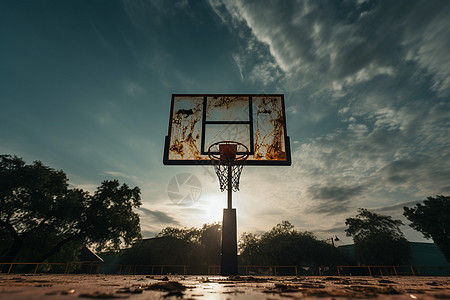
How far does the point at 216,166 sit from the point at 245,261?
29078 mm

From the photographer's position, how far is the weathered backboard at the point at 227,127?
390 inches

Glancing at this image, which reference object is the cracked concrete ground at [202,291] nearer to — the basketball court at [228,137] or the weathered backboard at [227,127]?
the basketball court at [228,137]

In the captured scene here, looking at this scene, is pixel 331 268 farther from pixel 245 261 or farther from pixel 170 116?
pixel 170 116

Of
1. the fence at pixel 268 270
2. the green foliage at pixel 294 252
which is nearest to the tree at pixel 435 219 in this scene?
the green foliage at pixel 294 252

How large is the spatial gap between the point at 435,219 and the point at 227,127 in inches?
1404

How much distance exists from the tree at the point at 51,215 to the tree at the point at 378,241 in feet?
107

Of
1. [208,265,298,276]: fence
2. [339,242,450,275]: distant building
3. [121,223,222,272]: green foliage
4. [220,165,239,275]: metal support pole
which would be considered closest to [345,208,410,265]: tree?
[339,242,450,275]: distant building

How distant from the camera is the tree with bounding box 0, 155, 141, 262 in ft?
63.3

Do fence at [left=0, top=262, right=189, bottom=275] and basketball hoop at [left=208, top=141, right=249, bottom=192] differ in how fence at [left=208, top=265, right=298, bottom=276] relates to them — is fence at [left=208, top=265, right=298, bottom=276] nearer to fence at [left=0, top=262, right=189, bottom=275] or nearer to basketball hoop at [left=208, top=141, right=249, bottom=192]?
fence at [left=0, top=262, right=189, bottom=275]

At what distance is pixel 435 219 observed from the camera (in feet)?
91.5

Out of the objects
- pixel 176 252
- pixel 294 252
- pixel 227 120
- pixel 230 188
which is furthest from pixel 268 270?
pixel 227 120

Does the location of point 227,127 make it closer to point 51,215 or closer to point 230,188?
point 230,188

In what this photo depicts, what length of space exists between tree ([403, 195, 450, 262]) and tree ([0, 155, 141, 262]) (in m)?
39.3

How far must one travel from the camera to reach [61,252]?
2194cm
